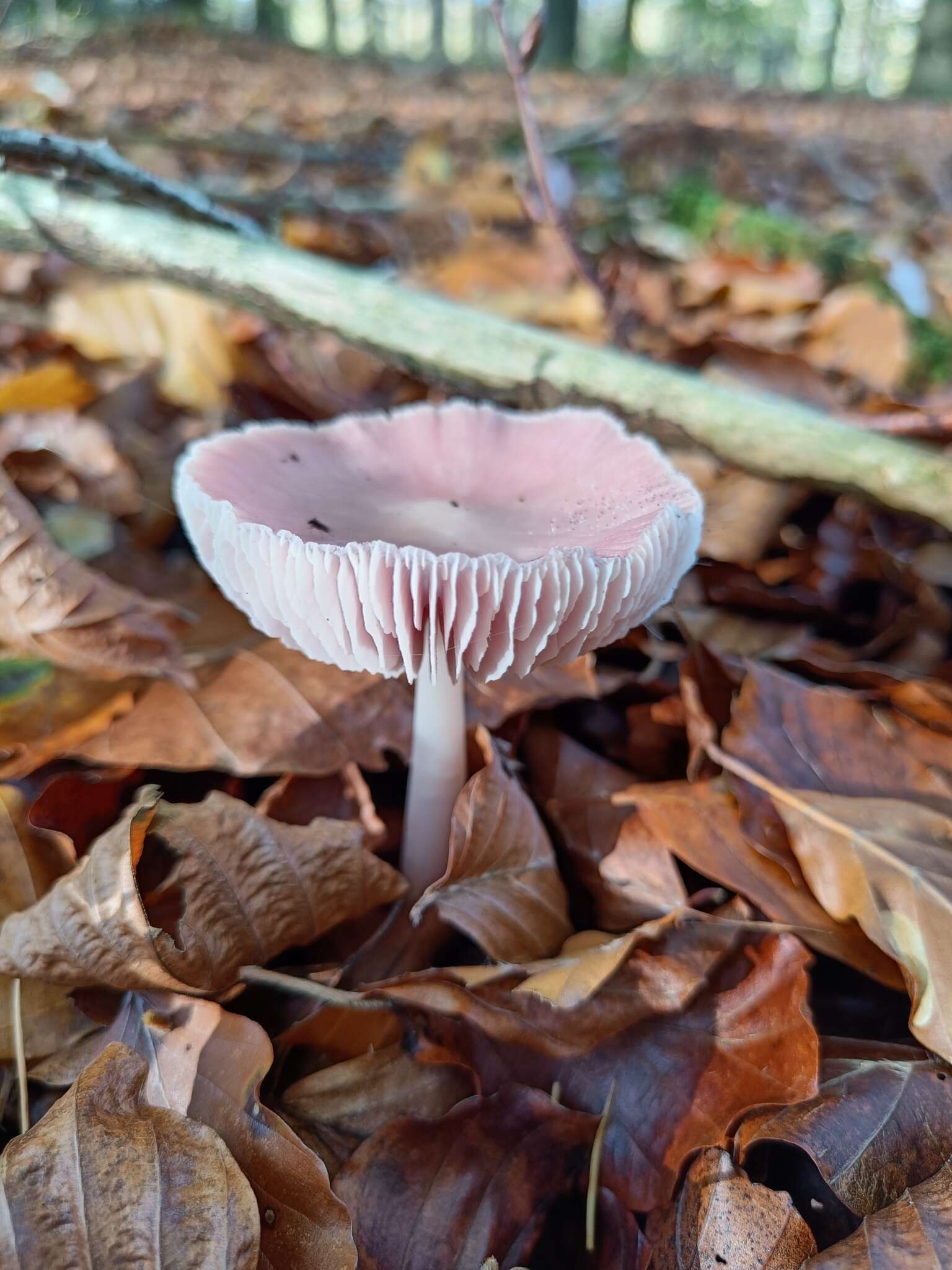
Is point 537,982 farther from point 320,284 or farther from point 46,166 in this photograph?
point 46,166

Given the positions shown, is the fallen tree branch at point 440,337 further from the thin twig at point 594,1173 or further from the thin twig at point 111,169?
the thin twig at point 594,1173

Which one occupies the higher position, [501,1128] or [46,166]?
[46,166]

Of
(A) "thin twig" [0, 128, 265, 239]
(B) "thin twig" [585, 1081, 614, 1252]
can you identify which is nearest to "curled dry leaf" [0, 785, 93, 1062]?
(B) "thin twig" [585, 1081, 614, 1252]

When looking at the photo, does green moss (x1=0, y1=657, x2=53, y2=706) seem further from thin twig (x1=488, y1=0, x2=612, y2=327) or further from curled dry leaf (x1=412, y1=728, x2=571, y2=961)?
thin twig (x1=488, y1=0, x2=612, y2=327)

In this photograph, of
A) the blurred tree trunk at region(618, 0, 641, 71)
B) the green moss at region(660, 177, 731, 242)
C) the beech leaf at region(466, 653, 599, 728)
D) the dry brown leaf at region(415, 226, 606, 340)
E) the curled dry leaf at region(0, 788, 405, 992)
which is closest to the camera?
the curled dry leaf at region(0, 788, 405, 992)

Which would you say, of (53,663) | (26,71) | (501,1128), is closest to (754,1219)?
(501,1128)

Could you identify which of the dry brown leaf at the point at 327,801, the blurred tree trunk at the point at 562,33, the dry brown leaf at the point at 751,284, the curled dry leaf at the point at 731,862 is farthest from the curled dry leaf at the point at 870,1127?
the blurred tree trunk at the point at 562,33
